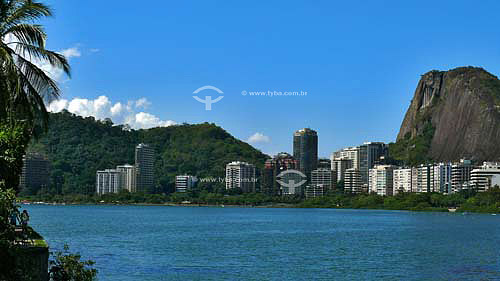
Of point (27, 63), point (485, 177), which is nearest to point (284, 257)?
point (27, 63)

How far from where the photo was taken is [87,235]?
66.8 meters

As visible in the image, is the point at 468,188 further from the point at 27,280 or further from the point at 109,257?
the point at 27,280

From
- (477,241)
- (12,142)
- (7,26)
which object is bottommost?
(477,241)

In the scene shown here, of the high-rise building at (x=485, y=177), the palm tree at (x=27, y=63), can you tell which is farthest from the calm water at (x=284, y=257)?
the high-rise building at (x=485, y=177)

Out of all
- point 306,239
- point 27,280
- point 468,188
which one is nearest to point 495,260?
point 306,239

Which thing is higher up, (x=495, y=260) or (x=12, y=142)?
(x=12, y=142)

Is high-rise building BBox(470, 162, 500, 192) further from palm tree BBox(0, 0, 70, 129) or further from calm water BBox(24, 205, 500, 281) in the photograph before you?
palm tree BBox(0, 0, 70, 129)

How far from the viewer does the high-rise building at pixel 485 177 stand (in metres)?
190

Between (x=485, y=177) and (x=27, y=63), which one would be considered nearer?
(x=27, y=63)

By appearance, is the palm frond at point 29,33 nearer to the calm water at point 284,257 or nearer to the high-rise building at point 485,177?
the calm water at point 284,257

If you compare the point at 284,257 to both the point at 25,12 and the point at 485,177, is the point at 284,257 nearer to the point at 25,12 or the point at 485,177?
Answer: the point at 25,12

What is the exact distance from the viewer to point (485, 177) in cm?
19425

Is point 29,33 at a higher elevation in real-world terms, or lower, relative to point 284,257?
higher

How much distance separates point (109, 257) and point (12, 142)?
29.5 m
